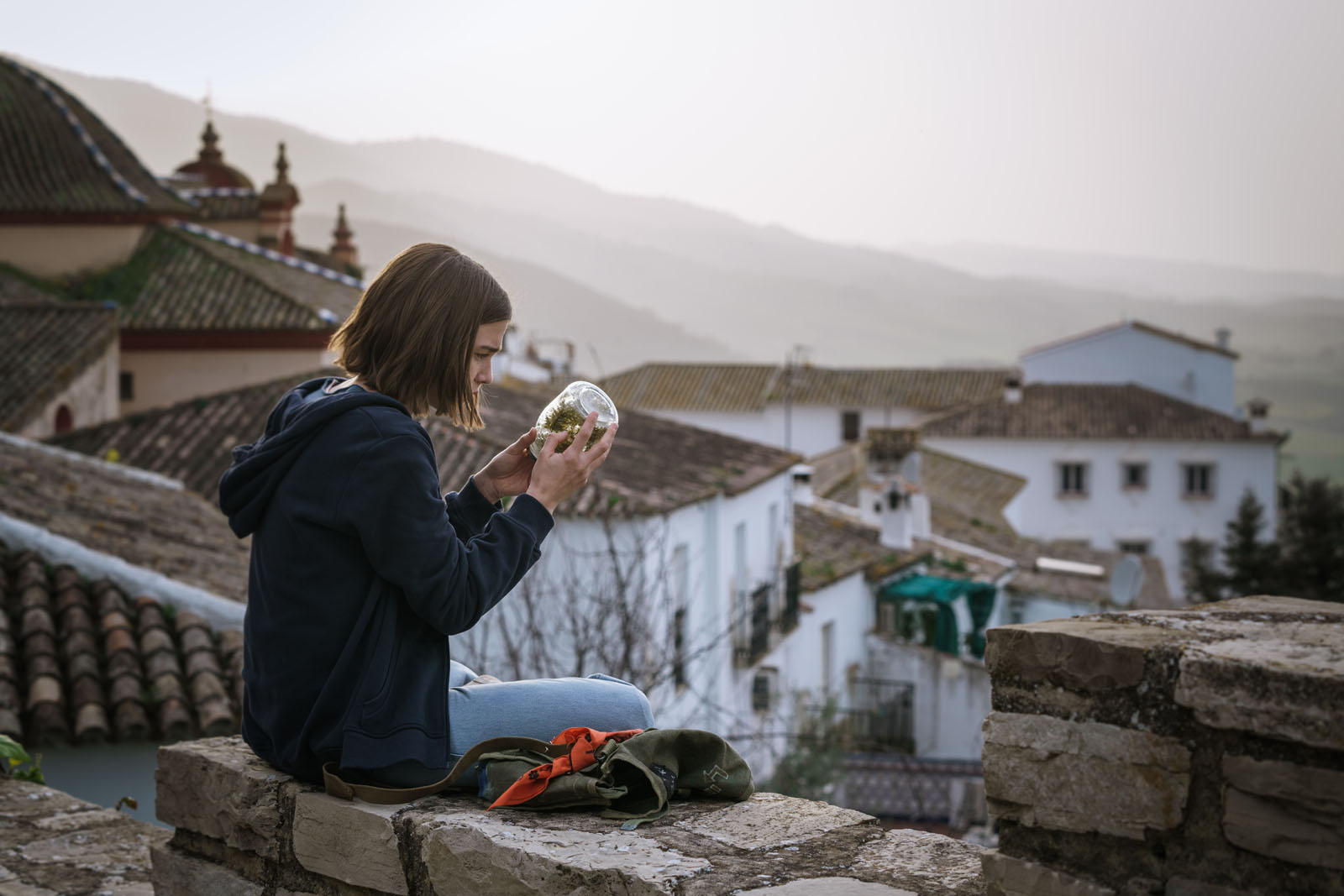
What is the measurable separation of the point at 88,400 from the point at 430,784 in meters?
15.2

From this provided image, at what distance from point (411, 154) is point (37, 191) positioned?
18343 cm

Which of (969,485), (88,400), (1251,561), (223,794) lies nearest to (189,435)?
(88,400)

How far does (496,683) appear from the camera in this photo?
258cm

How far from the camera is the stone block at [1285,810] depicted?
1.59m

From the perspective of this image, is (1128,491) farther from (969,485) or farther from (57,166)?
(57,166)

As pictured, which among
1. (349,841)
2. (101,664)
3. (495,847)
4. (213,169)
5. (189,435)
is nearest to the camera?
(495,847)

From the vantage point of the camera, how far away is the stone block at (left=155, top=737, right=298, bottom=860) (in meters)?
2.53

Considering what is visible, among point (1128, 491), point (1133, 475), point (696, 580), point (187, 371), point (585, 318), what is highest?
point (585, 318)

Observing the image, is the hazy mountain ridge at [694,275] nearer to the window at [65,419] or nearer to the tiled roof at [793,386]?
the tiled roof at [793,386]

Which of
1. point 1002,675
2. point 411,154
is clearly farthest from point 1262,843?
point 411,154

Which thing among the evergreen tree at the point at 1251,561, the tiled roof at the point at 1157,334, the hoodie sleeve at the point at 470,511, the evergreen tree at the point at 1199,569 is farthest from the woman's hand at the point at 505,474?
the tiled roof at the point at 1157,334

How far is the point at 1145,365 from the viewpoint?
147ft

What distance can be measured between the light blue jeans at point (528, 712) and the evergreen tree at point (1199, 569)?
3348 cm

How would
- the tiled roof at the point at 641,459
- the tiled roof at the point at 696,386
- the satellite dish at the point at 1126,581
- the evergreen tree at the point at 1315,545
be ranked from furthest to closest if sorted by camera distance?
the tiled roof at the point at 696,386, the evergreen tree at the point at 1315,545, the satellite dish at the point at 1126,581, the tiled roof at the point at 641,459
